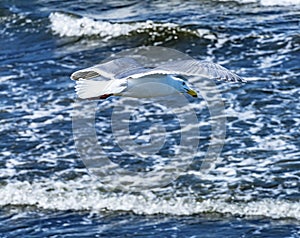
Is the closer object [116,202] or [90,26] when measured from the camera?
[116,202]

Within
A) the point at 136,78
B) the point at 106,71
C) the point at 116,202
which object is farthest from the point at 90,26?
the point at 136,78

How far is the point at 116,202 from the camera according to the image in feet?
26.3

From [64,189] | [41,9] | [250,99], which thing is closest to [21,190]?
[64,189]

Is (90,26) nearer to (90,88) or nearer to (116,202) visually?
(116,202)

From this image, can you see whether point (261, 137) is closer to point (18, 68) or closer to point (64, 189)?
point (64, 189)

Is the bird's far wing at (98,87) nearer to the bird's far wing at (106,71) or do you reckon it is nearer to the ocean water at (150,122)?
the bird's far wing at (106,71)

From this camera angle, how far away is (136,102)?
10148mm

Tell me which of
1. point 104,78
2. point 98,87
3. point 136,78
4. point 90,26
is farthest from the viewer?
point 90,26

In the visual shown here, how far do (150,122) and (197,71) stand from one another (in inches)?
109

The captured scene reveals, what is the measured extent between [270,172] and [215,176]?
1.60 feet

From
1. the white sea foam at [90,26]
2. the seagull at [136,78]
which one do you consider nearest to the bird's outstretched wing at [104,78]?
the seagull at [136,78]

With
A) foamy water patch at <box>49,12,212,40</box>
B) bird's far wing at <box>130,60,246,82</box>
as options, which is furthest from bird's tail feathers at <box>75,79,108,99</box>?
foamy water patch at <box>49,12,212,40</box>

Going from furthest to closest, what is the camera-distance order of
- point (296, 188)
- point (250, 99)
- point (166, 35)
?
1. point (166, 35)
2. point (250, 99)
3. point (296, 188)

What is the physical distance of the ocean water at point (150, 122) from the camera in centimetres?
758
